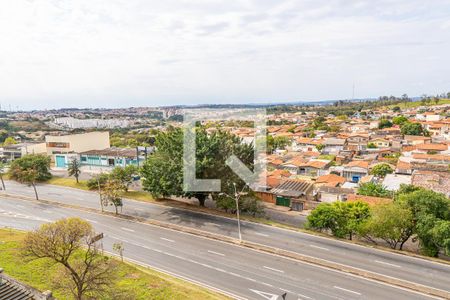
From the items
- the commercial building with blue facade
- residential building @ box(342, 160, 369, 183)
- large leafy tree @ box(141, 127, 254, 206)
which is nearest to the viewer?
large leafy tree @ box(141, 127, 254, 206)

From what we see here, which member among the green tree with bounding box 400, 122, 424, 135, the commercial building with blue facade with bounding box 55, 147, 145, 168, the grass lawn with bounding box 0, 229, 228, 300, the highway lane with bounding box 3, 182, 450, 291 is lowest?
the highway lane with bounding box 3, 182, 450, 291

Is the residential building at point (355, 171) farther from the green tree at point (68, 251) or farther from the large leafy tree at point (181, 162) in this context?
the green tree at point (68, 251)

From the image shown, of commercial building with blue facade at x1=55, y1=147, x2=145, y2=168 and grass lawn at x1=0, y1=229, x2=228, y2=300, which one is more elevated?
commercial building with blue facade at x1=55, y1=147, x2=145, y2=168

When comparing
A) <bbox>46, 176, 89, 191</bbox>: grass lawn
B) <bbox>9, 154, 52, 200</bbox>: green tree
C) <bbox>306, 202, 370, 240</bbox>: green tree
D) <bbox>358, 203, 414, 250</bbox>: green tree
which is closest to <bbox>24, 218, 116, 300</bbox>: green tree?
<bbox>306, 202, 370, 240</bbox>: green tree

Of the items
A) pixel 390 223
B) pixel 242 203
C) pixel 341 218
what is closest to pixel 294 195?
pixel 242 203

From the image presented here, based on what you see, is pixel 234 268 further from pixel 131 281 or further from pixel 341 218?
pixel 341 218

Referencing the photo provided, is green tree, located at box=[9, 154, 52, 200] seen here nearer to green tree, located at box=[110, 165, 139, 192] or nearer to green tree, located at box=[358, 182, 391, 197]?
green tree, located at box=[110, 165, 139, 192]

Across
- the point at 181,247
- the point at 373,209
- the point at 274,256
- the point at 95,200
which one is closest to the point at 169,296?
the point at 181,247
